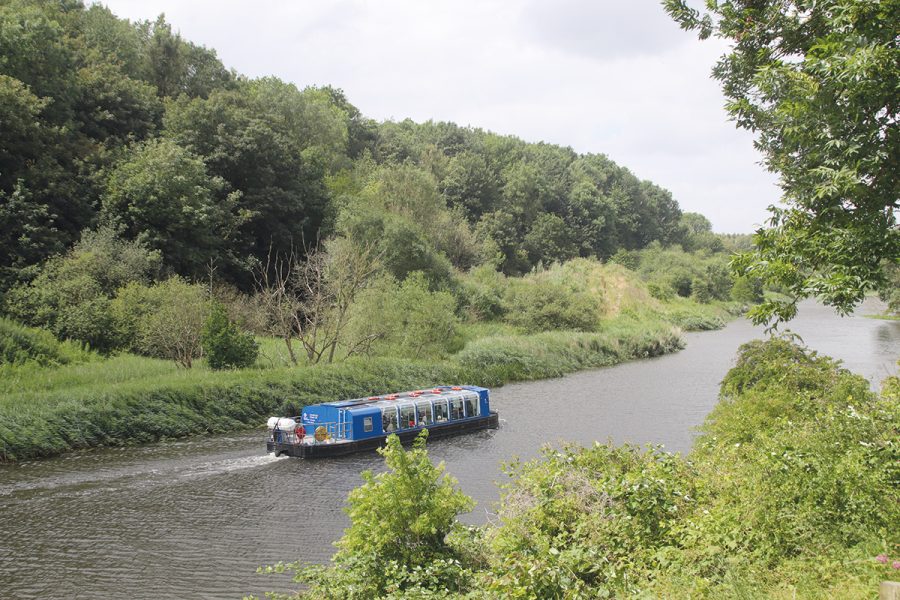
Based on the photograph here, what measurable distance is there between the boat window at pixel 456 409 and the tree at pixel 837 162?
60.6 feet

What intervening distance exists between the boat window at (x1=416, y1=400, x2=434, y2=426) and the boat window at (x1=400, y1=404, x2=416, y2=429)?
254 millimetres

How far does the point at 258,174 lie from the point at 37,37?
16047mm

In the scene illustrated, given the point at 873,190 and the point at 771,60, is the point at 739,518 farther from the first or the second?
the point at 771,60

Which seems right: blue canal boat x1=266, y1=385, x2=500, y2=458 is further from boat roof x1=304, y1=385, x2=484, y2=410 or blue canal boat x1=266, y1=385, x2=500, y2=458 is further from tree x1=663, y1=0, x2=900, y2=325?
tree x1=663, y1=0, x2=900, y2=325

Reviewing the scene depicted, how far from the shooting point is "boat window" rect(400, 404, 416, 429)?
2589 cm

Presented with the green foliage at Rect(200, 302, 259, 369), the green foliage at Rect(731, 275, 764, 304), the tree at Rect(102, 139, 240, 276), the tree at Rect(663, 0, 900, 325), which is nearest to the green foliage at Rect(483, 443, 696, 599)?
the tree at Rect(663, 0, 900, 325)

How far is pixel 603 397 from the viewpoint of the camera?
114 ft

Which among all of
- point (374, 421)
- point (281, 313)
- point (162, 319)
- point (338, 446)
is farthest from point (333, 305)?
point (338, 446)

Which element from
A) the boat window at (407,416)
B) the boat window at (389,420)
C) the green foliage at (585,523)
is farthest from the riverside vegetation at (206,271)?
the green foliage at (585,523)

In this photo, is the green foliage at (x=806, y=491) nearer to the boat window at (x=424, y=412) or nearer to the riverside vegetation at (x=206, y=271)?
the boat window at (x=424, y=412)

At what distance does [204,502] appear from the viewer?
61.3 ft

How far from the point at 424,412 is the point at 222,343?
982 cm

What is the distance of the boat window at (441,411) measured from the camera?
27.2 meters

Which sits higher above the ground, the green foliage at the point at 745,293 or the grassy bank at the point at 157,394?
the green foliage at the point at 745,293
